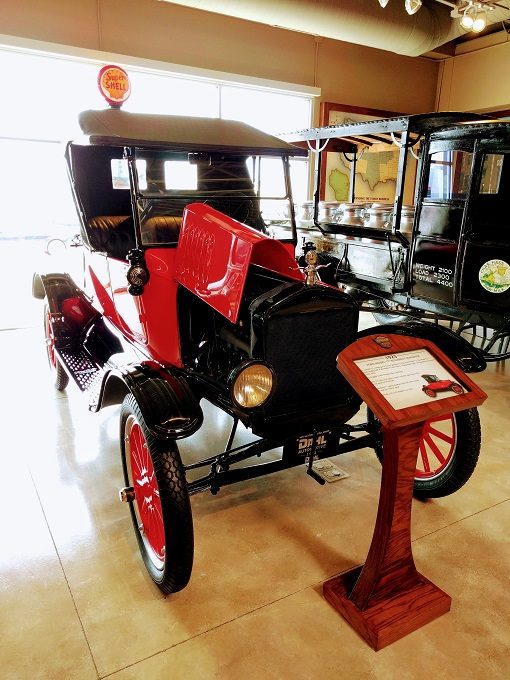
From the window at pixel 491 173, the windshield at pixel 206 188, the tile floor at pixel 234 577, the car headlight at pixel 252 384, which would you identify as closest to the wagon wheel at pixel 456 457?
the tile floor at pixel 234 577

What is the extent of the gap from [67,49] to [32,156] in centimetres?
128

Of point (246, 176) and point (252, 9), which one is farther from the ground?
point (252, 9)

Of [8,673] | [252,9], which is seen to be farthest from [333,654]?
[252,9]

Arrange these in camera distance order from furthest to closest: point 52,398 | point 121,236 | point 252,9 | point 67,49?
point 67,49 → point 252,9 → point 52,398 → point 121,236

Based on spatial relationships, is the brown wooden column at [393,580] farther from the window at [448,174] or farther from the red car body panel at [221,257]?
the window at [448,174]

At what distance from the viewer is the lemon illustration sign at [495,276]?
371cm

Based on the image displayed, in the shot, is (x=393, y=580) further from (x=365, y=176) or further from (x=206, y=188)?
(x=365, y=176)

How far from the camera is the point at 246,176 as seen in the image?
300 cm

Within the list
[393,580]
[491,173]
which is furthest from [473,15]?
[393,580]

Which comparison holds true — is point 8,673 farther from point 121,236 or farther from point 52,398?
point 121,236

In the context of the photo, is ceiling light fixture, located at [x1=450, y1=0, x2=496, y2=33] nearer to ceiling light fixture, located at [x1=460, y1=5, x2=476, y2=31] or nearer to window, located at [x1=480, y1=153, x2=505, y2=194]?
ceiling light fixture, located at [x1=460, y1=5, x2=476, y2=31]

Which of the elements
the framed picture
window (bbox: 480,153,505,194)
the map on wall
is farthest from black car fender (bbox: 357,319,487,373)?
the map on wall

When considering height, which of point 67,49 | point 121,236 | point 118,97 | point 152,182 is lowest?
point 121,236

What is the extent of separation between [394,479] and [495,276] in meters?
2.64
